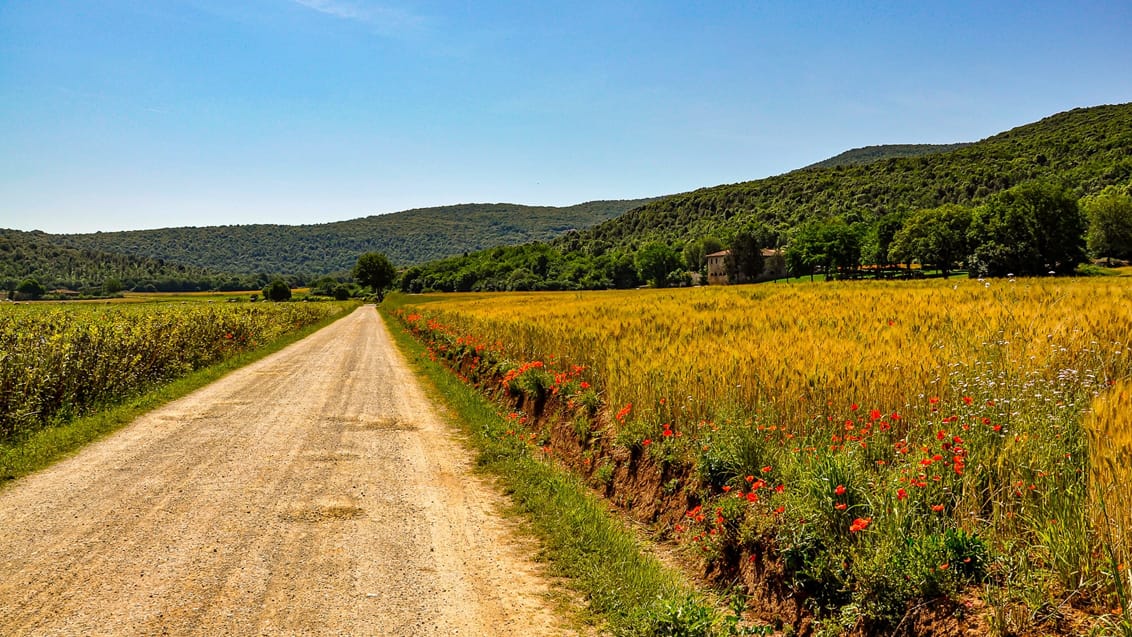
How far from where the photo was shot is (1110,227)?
83.6m

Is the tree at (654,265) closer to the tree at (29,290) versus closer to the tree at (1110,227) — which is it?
the tree at (1110,227)

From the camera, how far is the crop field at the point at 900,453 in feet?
11.3

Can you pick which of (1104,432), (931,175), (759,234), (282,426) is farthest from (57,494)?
(931,175)

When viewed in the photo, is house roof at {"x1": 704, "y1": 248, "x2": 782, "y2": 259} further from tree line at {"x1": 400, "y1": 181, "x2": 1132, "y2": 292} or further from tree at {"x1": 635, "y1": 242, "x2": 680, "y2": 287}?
tree at {"x1": 635, "y1": 242, "x2": 680, "y2": 287}

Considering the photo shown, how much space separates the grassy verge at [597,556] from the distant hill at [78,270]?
118979 mm

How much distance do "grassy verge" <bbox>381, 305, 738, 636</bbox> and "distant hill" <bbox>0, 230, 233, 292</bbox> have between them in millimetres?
118979

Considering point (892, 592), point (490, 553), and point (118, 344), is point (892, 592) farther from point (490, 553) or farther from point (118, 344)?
point (118, 344)

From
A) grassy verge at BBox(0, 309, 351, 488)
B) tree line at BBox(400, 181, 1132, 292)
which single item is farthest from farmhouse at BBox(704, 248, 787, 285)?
grassy verge at BBox(0, 309, 351, 488)

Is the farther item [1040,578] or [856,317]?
[856,317]

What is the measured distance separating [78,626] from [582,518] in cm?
457

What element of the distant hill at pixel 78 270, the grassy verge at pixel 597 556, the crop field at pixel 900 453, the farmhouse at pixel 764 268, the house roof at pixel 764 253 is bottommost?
the grassy verge at pixel 597 556

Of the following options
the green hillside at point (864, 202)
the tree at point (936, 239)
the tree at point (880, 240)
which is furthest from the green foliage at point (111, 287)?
the tree at point (880, 240)

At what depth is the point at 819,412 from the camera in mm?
6281

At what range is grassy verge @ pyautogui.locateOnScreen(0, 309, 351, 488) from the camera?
9.34 m
